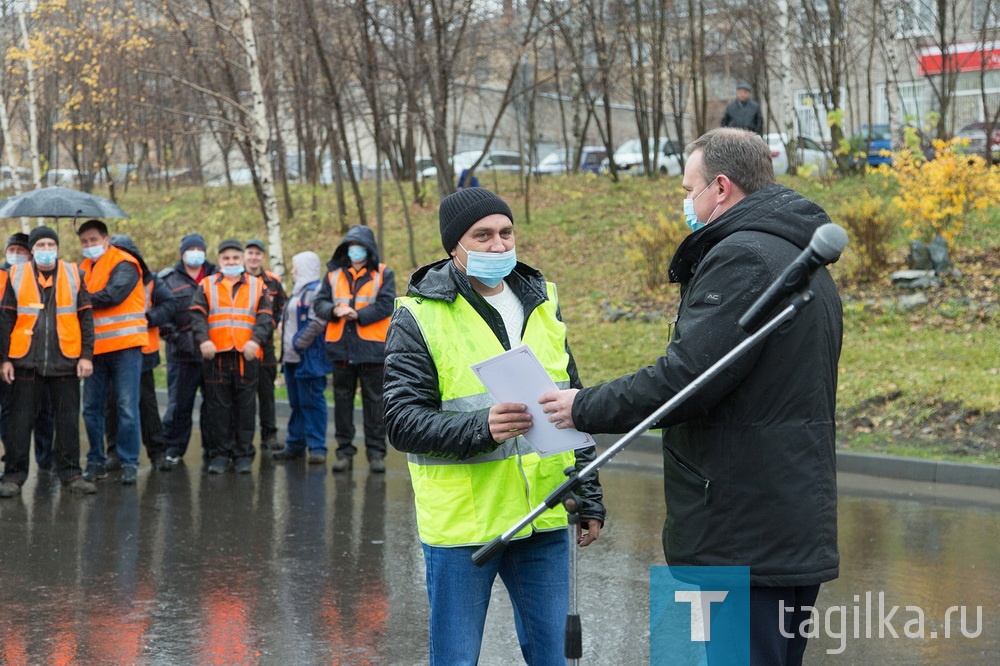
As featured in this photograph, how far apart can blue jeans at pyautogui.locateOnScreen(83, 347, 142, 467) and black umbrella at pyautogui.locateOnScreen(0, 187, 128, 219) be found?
1.46m

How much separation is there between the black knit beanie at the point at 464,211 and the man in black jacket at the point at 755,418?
2.74 ft

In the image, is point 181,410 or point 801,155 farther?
point 801,155

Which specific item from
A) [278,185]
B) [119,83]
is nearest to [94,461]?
[119,83]

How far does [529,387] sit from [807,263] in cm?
98

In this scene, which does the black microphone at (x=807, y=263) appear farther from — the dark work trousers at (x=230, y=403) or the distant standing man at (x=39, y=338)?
the dark work trousers at (x=230, y=403)

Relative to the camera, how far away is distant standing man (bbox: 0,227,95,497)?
9.59 metres

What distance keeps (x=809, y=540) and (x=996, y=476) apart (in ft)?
22.9

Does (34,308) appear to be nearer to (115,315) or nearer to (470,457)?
(115,315)

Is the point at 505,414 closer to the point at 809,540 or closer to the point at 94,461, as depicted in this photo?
the point at 809,540

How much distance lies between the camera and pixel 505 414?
3.63 metres

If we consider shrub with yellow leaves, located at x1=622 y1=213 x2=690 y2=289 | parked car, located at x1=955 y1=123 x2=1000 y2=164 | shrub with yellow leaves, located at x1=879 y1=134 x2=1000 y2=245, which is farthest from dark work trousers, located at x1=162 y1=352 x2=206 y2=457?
parked car, located at x1=955 y1=123 x2=1000 y2=164

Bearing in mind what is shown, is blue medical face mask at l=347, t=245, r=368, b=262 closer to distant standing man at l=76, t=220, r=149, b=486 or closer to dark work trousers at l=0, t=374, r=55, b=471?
distant standing man at l=76, t=220, r=149, b=486

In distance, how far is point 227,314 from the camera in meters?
10.7

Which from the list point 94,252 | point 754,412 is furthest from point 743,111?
point 754,412
